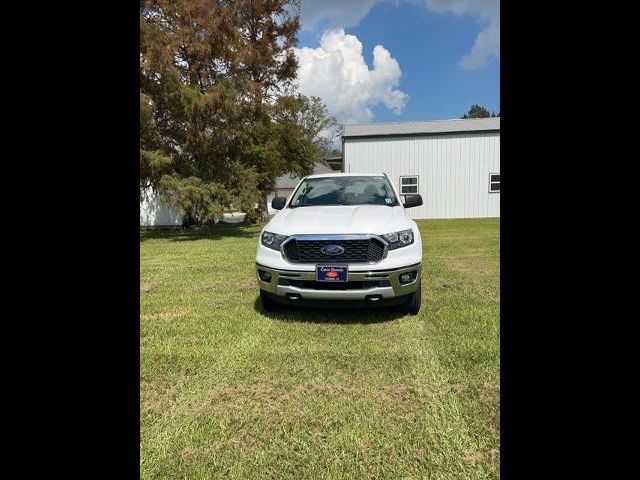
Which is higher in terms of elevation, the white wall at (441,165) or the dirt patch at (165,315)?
A: the white wall at (441,165)

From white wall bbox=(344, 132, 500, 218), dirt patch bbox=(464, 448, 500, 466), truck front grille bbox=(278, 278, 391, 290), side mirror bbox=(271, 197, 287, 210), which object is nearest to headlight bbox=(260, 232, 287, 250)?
truck front grille bbox=(278, 278, 391, 290)

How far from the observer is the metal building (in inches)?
851

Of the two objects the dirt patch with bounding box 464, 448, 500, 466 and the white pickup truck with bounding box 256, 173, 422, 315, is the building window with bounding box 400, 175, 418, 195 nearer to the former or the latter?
the white pickup truck with bounding box 256, 173, 422, 315

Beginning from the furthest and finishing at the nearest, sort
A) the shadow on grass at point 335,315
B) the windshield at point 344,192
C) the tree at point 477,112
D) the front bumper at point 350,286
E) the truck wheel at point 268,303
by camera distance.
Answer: the tree at point 477,112 → the windshield at point 344,192 → the truck wheel at point 268,303 → the shadow on grass at point 335,315 → the front bumper at point 350,286

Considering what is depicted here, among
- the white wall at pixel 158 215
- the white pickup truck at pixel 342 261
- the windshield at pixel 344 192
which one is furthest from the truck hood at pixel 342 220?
the white wall at pixel 158 215

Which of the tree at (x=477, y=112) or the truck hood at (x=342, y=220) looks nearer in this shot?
the truck hood at (x=342, y=220)

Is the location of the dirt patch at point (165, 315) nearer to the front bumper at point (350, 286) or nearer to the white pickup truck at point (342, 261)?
the white pickup truck at point (342, 261)

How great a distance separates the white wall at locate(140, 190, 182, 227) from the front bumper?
53.4ft

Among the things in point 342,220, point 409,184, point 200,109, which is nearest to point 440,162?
point 409,184

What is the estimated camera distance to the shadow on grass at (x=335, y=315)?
460cm

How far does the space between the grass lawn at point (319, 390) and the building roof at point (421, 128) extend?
57.5ft

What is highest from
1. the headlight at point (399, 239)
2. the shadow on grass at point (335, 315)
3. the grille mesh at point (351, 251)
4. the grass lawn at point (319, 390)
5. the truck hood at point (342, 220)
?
the truck hood at point (342, 220)
